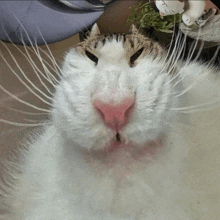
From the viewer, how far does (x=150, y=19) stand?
1.61ft

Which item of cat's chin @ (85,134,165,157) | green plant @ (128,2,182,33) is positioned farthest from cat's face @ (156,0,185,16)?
cat's chin @ (85,134,165,157)

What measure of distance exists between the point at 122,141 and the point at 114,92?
9 cm

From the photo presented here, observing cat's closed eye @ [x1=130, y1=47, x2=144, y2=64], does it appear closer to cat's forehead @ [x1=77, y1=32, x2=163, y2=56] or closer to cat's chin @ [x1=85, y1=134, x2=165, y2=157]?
cat's forehead @ [x1=77, y1=32, x2=163, y2=56]

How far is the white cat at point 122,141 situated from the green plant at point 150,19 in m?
0.02

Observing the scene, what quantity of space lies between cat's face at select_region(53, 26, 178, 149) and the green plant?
0.02 metres

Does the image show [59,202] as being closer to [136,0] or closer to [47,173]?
[47,173]

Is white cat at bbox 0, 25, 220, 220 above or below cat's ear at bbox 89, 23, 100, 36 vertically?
below

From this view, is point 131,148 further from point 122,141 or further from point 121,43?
point 121,43

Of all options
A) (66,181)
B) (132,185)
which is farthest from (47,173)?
(132,185)

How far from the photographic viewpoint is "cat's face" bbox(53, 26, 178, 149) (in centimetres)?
47

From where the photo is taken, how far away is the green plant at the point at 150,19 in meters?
0.49

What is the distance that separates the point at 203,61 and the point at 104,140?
242 mm

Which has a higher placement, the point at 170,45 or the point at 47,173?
the point at 170,45

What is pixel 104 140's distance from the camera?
487mm
